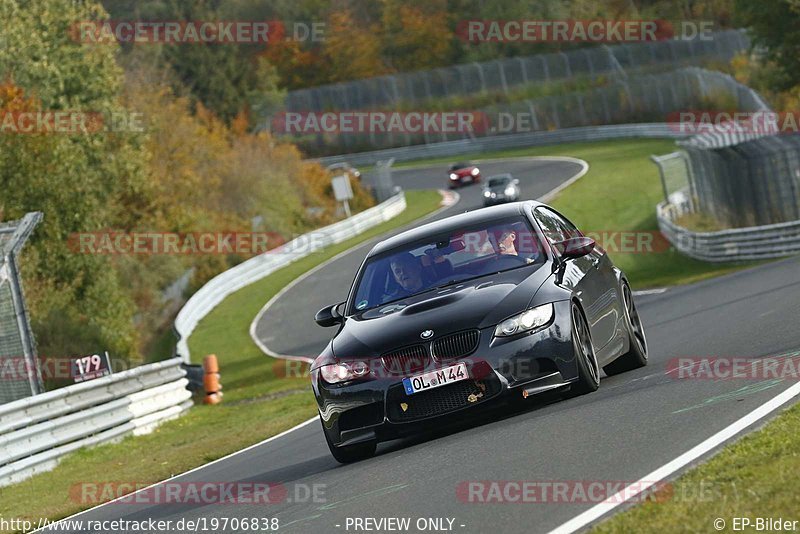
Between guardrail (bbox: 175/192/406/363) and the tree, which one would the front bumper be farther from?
the tree

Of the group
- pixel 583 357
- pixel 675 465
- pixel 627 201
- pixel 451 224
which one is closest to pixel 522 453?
pixel 675 465

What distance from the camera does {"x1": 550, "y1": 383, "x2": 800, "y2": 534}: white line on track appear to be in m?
6.32

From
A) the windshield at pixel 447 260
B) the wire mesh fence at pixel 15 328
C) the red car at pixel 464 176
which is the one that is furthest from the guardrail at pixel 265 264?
the windshield at pixel 447 260

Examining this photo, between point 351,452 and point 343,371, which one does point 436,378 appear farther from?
point 351,452

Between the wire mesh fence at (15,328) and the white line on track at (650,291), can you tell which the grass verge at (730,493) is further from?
the white line on track at (650,291)

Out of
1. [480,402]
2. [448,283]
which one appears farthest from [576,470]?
[448,283]

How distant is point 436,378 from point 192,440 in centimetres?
892

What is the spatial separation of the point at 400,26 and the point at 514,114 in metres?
35.1

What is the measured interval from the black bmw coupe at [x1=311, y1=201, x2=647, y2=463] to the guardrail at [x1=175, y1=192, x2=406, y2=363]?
19.4 m

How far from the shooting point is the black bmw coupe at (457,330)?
938 cm

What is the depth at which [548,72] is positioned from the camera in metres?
88.3

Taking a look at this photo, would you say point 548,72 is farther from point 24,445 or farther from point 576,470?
point 576,470

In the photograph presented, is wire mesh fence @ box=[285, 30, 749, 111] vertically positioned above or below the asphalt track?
above

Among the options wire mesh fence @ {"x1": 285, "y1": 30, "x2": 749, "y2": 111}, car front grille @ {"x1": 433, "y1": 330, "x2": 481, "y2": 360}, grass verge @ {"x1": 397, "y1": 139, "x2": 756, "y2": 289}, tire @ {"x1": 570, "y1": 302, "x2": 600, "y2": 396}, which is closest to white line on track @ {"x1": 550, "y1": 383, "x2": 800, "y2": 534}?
tire @ {"x1": 570, "y1": 302, "x2": 600, "y2": 396}
